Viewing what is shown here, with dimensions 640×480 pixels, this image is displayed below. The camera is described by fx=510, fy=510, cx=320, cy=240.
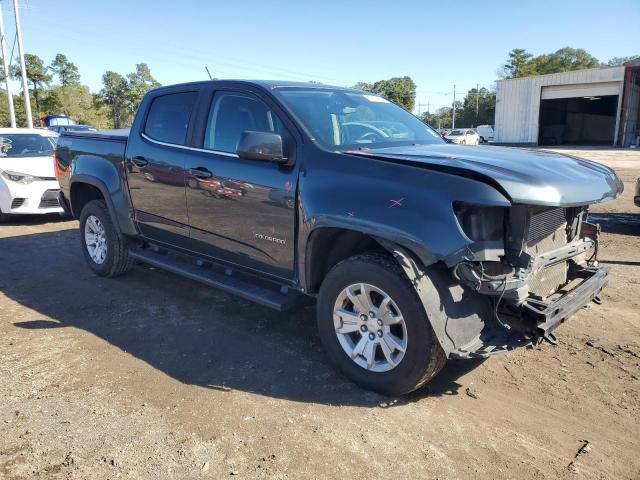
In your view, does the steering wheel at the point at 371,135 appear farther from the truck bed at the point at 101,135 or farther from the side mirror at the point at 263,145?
the truck bed at the point at 101,135

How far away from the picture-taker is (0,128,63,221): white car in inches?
347

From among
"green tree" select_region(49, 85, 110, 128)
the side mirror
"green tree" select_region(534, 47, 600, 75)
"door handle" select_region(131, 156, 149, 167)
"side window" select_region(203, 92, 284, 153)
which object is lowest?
"door handle" select_region(131, 156, 149, 167)

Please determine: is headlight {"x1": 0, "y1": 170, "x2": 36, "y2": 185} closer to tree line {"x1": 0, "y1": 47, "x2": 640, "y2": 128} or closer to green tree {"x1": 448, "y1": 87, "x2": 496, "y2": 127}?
tree line {"x1": 0, "y1": 47, "x2": 640, "y2": 128}

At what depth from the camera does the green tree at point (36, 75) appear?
146ft

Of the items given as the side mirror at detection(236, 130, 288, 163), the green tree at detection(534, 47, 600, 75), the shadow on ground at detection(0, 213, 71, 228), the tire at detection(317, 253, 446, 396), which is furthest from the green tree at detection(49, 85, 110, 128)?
the green tree at detection(534, 47, 600, 75)

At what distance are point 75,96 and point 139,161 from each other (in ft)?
182

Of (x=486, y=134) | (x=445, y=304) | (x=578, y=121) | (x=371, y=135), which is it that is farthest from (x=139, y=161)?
(x=578, y=121)

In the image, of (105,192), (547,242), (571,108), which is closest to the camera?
(547,242)

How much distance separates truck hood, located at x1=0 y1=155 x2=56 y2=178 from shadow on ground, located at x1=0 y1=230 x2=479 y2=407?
308 centimetres

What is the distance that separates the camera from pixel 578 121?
48812 millimetres

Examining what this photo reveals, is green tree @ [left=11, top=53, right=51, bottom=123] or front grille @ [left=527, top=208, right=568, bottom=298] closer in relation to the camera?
front grille @ [left=527, top=208, right=568, bottom=298]

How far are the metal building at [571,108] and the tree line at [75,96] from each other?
3782 centimetres

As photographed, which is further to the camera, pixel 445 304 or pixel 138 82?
pixel 138 82

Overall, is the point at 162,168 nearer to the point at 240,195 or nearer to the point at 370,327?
the point at 240,195
